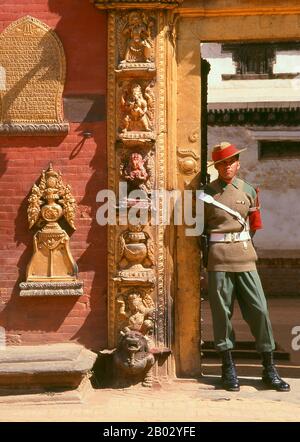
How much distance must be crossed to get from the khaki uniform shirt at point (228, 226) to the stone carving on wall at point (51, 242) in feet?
4.10

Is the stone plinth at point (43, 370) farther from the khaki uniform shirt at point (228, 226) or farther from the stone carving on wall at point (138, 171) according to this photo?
the stone carving on wall at point (138, 171)

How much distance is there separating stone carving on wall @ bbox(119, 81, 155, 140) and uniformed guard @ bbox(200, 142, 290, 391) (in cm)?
68

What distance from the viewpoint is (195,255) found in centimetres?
716

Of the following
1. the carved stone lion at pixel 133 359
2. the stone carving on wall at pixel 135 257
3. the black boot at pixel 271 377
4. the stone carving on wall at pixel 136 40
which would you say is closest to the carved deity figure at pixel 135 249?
the stone carving on wall at pixel 135 257

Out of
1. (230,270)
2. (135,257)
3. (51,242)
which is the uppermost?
(51,242)

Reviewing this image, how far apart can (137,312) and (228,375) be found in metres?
0.98

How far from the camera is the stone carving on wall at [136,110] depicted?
7000 millimetres

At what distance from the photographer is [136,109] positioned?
6.98 meters

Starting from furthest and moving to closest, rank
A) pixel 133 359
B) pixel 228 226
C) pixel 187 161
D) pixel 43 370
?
pixel 187 161
pixel 228 226
pixel 133 359
pixel 43 370

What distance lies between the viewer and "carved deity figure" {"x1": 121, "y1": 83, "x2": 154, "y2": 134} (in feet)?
23.0

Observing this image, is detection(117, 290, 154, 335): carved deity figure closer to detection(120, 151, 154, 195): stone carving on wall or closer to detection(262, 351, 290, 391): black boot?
detection(120, 151, 154, 195): stone carving on wall

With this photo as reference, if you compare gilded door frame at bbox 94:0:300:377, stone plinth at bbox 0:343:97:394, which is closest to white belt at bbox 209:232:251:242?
gilded door frame at bbox 94:0:300:377

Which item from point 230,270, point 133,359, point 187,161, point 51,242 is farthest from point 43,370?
point 187,161

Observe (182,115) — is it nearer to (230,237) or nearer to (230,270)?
(230,237)
